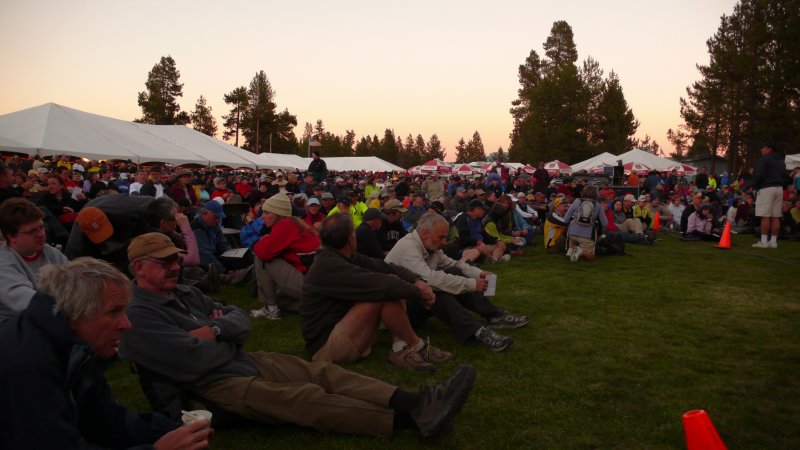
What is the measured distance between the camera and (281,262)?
6676 millimetres

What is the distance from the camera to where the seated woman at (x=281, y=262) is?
658 cm

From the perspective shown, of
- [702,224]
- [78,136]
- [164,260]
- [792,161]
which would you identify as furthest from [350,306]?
[792,161]

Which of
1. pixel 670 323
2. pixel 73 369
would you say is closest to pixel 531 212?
pixel 670 323

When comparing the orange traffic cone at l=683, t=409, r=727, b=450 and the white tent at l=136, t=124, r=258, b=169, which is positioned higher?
the white tent at l=136, t=124, r=258, b=169

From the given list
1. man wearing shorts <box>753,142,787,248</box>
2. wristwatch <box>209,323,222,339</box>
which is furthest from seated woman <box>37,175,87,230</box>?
man wearing shorts <box>753,142,787,248</box>

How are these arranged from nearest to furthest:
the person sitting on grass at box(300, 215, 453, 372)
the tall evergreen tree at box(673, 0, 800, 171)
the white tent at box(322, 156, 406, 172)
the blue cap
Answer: the person sitting on grass at box(300, 215, 453, 372)
the blue cap
the tall evergreen tree at box(673, 0, 800, 171)
the white tent at box(322, 156, 406, 172)

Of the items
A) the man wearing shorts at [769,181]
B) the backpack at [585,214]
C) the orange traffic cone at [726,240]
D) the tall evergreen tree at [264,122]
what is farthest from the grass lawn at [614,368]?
the tall evergreen tree at [264,122]

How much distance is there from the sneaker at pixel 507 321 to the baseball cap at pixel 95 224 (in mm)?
4180

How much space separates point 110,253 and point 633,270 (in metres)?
8.47

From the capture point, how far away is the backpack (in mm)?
10414

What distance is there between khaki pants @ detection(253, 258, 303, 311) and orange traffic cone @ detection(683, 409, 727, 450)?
4.71m

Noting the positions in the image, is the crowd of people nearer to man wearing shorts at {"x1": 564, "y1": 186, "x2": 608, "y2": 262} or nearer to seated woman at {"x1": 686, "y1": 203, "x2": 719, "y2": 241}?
man wearing shorts at {"x1": 564, "y1": 186, "x2": 608, "y2": 262}

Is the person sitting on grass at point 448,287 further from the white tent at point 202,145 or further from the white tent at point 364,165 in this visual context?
the white tent at point 364,165

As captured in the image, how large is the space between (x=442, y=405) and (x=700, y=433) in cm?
142
